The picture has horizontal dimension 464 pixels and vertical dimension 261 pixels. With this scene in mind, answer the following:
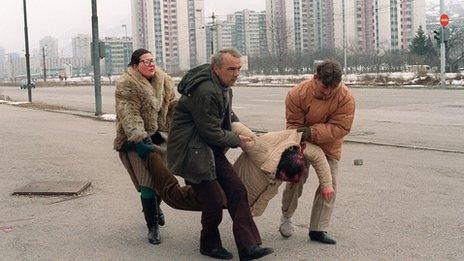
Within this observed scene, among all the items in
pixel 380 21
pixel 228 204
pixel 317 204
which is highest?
pixel 380 21

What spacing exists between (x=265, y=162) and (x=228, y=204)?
453 mm

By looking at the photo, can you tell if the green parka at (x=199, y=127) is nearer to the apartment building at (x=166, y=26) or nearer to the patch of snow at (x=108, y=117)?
the patch of snow at (x=108, y=117)

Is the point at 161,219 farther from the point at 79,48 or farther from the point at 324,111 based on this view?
the point at 79,48

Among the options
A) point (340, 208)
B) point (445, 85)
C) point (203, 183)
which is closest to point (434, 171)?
point (340, 208)

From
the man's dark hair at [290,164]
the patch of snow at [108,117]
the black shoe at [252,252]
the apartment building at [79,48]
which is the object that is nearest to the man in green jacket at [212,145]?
the black shoe at [252,252]

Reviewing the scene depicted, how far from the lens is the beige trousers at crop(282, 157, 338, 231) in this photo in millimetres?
5723

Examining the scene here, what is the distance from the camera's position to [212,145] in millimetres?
5156

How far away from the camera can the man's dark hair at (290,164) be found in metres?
5.20

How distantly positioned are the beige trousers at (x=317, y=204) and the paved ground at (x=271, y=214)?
197 mm

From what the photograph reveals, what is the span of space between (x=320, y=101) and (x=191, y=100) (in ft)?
3.66

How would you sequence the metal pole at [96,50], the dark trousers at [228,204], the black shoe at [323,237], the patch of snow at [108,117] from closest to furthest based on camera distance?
1. the dark trousers at [228,204]
2. the black shoe at [323,237]
3. the patch of snow at [108,117]
4. the metal pole at [96,50]

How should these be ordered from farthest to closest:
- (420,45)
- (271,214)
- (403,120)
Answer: (420,45) → (403,120) → (271,214)

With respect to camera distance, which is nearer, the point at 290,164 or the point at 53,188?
the point at 290,164

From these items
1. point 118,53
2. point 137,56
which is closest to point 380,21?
point 118,53
